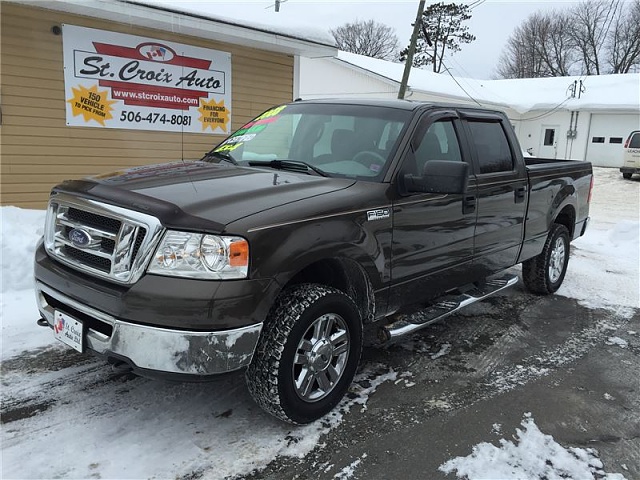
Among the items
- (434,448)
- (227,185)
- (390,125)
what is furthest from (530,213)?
(227,185)

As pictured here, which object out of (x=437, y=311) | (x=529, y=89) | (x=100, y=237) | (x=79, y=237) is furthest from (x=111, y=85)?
(x=529, y=89)

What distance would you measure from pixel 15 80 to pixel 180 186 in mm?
5442

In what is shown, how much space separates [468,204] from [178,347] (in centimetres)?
260

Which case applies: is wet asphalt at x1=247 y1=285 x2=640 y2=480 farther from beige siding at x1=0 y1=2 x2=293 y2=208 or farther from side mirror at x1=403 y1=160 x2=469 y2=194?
beige siding at x1=0 y1=2 x2=293 y2=208

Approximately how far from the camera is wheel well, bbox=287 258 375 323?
130 inches

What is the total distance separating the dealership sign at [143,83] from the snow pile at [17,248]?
184 centimetres

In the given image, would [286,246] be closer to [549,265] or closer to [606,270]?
[549,265]

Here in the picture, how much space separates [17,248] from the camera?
567cm

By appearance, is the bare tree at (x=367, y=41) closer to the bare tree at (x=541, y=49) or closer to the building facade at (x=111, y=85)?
the bare tree at (x=541, y=49)

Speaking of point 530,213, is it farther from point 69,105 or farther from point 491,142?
point 69,105

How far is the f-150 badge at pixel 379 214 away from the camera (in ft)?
11.0

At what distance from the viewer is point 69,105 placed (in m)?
7.56

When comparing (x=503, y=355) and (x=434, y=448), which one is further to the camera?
(x=503, y=355)

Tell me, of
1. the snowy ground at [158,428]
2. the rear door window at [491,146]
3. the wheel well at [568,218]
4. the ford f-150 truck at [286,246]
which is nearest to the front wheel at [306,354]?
the ford f-150 truck at [286,246]
